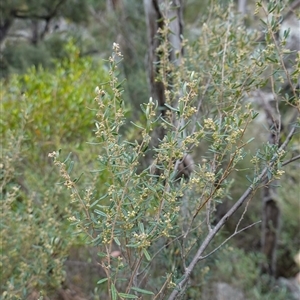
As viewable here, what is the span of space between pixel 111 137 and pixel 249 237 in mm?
3293

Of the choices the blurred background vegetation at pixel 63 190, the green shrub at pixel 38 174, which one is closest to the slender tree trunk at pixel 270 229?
the blurred background vegetation at pixel 63 190

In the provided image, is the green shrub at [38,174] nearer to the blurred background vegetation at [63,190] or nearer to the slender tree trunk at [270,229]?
the blurred background vegetation at [63,190]

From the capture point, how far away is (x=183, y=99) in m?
0.95

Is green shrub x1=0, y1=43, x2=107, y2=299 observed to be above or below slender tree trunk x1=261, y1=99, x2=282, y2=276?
above

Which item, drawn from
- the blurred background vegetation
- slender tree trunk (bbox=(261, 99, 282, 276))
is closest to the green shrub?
the blurred background vegetation

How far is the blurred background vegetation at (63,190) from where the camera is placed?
1517 mm

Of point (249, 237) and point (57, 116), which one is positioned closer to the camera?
point (57, 116)

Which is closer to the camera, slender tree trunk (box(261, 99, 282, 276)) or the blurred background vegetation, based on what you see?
the blurred background vegetation

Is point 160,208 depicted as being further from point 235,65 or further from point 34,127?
point 34,127

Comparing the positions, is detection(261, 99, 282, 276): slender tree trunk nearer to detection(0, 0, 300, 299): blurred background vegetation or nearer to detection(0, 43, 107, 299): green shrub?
detection(0, 0, 300, 299): blurred background vegetation

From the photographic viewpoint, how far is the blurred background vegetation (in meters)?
1.52

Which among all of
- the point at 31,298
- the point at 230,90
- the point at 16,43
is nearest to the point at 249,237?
the point at 31,298

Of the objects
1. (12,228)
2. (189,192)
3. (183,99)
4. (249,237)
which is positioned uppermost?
(183,99)

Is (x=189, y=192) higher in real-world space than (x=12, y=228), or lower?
higher
